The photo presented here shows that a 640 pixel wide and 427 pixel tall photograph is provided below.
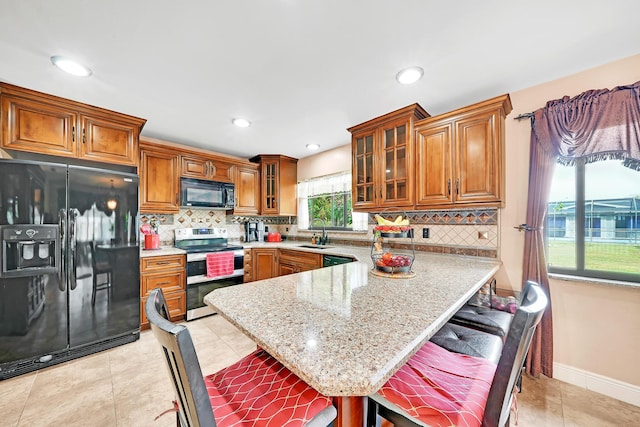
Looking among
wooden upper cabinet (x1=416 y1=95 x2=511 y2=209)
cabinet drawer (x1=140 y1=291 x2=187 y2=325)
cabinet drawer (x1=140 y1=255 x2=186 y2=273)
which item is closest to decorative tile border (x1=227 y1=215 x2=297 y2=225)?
cabinet drawer (x1=140 y1=255 x2=186 y2=273)

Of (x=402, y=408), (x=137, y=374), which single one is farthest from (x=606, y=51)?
(x=137, y=374)

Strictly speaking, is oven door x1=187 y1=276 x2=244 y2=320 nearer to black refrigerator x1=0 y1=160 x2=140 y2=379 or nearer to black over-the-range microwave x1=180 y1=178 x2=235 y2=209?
black refrigerator x1=0 y1=160 x2=140 y2=379

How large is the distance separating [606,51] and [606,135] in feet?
1.80

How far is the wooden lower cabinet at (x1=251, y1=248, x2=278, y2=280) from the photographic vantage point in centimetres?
361

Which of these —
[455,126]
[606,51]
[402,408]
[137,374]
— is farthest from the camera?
[455,126]

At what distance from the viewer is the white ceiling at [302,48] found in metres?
1.30

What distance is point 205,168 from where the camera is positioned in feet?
11.6

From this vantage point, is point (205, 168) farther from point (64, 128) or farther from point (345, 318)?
point (345, 318)

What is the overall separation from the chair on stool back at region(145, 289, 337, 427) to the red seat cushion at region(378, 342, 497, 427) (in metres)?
0.27

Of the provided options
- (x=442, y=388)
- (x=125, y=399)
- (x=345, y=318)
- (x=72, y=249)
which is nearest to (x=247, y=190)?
(x=72, y=249)

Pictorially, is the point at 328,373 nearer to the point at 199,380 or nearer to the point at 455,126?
the point at 199,380

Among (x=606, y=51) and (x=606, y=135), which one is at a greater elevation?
(x=606, y=51)

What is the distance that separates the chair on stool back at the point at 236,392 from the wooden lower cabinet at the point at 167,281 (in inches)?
87.7

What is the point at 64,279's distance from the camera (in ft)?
6.77
